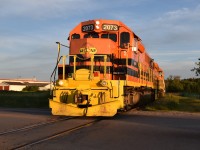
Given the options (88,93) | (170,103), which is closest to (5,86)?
(170,103)

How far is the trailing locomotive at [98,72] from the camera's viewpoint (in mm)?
12992

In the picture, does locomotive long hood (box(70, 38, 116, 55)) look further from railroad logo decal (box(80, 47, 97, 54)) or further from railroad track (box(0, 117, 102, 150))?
railroad track (box(0, 117, 102, 150))

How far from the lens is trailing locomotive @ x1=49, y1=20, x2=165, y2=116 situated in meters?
13.0

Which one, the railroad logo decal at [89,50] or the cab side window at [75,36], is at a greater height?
the cab side window at [75,36]

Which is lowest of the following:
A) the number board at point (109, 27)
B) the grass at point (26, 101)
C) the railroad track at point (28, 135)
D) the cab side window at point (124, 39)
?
the railroad track at point (28, 135)

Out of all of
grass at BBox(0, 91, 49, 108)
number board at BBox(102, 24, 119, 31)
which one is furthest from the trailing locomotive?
grass at BBox(0, 91, 49, 108)

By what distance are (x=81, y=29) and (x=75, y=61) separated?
2.29m

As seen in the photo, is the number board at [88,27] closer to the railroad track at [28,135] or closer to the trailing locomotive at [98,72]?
the trailing locomotive at [98,72]

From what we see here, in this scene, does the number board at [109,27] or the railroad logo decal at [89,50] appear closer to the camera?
the railroad logo decal at [89,50]

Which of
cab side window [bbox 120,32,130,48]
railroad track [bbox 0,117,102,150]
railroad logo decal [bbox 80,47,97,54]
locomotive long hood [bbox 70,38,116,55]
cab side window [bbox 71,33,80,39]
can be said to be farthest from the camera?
cab side window [bbox 71,33,80,39]

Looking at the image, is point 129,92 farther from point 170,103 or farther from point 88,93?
point 170,103

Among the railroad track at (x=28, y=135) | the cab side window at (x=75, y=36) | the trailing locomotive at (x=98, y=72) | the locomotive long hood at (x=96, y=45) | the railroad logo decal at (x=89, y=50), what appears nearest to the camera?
the railroad track at (x=28, y=135)

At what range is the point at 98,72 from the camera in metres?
13.9

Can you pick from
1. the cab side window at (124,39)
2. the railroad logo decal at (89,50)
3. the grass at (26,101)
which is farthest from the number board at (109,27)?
the grass at (26,101)
